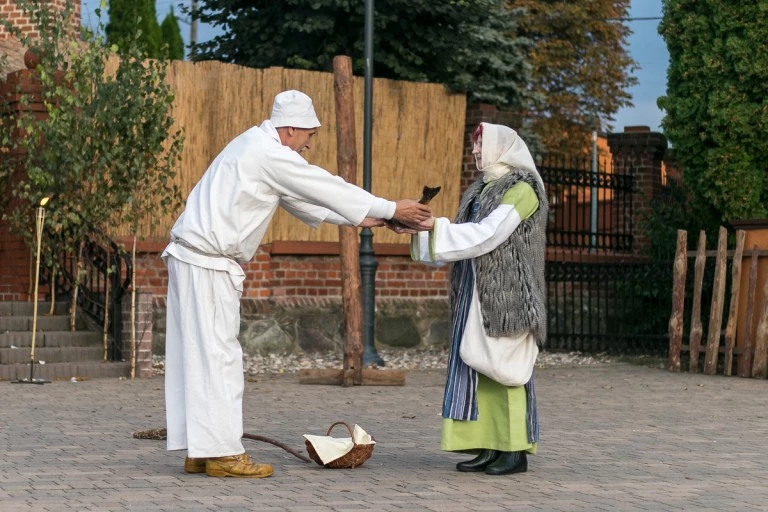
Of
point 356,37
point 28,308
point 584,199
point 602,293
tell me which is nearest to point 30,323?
point 28,308

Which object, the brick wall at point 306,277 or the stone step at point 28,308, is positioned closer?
the stone step at point 28,308

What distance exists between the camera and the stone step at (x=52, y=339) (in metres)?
13.8

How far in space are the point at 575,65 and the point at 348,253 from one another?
24.3 metres

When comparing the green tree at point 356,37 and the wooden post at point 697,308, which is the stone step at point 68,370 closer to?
the green tree at point 356,37

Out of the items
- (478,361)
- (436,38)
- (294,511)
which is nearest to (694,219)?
(436,38)

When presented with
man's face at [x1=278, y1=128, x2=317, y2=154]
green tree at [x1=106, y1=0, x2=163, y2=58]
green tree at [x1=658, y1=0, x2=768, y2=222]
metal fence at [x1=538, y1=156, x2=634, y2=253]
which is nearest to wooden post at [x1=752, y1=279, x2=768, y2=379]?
green tree at [x1=658, y1=0, x2=768, y2=222]

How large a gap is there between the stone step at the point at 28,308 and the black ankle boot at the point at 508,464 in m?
8.07

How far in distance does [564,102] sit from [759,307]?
21.1 meters

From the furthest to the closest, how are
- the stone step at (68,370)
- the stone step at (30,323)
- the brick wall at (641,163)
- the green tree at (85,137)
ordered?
1. the brick wall at (641,163)
2. the stone step at (30,323)
3. the green tree at (85,137)
4. the stone step at (68,370)

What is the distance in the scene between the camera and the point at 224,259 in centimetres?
727

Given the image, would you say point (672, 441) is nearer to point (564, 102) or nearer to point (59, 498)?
point (59, 498)

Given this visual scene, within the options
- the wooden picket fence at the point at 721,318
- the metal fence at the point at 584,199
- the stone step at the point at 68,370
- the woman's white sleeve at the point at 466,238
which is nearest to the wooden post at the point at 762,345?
the wooden picket fence at the point at 721,318

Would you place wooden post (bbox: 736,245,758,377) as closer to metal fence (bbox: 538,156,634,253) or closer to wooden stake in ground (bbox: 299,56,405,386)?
wooden stake in ground (bbox: 299,56,405,386)

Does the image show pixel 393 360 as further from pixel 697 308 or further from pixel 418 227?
pixel 418 227
